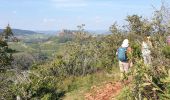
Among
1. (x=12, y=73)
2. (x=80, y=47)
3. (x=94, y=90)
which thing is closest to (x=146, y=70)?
(x=94, y=90)

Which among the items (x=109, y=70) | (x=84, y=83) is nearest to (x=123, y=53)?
(x=84, y=83)

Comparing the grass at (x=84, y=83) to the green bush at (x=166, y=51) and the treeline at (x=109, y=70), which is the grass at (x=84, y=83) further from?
the green bush at (x=166, y=51)

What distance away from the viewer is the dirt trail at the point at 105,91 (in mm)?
11924

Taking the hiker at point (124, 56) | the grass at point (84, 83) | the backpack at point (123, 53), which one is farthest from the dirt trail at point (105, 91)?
the backpack at point (123, 53)

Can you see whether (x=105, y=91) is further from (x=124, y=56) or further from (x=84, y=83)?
(x=84, y=83)

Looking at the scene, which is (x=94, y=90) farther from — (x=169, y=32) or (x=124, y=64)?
(x=169, y=32)

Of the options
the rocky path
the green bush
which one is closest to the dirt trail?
the rocky path

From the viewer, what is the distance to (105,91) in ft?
40.9

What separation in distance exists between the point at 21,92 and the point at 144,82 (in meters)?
6.38

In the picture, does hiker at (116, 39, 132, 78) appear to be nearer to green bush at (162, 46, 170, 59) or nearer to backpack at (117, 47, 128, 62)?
backpack at (117, 47, 128, 62)

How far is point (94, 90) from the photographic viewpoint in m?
13.3

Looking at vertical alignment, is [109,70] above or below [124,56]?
below

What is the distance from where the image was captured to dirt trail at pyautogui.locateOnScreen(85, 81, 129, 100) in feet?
39.1

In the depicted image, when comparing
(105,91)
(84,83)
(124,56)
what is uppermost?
(124,56)
